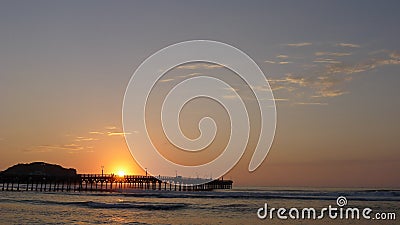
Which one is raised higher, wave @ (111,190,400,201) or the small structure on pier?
the small structure on pier

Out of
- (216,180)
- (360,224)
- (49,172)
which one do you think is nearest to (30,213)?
(360,224)

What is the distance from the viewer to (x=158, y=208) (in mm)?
48750

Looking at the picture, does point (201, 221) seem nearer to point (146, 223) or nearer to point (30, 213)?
point (146, 223)

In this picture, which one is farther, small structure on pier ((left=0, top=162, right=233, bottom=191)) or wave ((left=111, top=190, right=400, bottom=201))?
small structure on pier ((left=0, top=162, right=233, bottom=191))

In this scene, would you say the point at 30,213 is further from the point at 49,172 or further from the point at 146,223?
the point at 49,172

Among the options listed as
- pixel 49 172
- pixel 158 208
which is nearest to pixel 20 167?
pixel 49 172

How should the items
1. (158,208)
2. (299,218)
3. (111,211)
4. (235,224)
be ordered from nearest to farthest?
(235,224) < (299,218) < (111,211) < (158,208)

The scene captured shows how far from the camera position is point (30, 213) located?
40.4m

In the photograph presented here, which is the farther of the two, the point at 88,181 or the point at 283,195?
the point at 88,181

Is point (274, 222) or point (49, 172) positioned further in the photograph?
point (49, 172)

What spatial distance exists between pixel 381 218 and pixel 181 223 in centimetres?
1499

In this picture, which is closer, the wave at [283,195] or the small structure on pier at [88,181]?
the wave at [283,195]

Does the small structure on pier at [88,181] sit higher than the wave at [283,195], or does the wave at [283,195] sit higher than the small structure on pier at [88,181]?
the small structure on pier at [88,181]

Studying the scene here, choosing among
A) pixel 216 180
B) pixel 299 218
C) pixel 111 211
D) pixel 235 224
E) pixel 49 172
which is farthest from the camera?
pixel 49 172
